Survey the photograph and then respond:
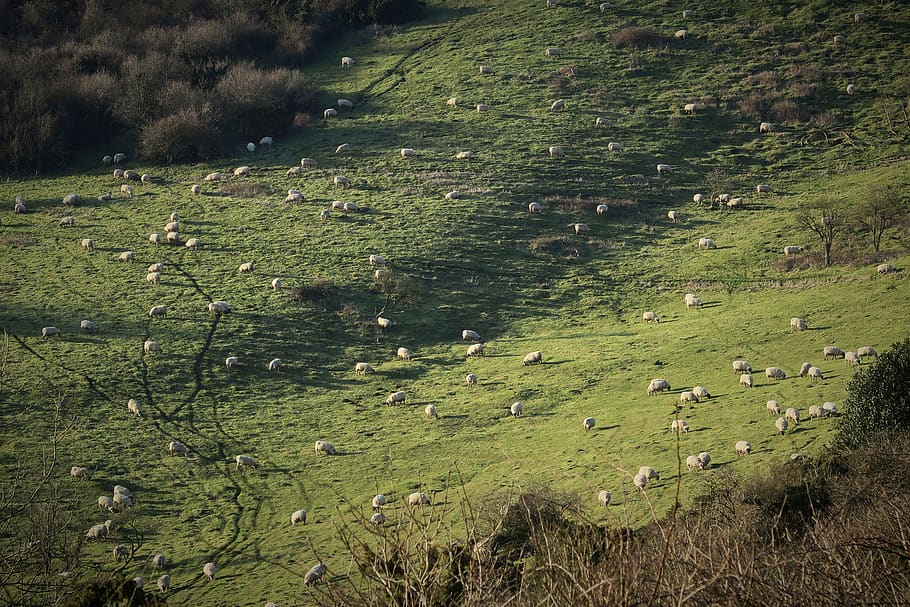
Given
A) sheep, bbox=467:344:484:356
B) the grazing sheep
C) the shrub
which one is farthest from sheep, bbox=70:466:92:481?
the shrub

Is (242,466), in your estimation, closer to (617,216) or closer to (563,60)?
(617,216)

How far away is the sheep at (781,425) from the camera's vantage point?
23.0m

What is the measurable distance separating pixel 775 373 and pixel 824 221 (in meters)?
16.2

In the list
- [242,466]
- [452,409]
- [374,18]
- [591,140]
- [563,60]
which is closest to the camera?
[242,466]

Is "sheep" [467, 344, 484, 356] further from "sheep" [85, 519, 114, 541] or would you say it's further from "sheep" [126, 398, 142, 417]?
"sheep" [85, 519, 114, 541]

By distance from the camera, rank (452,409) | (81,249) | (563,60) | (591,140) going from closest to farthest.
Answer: (452,409), (81,249), (591,140), (563,60)

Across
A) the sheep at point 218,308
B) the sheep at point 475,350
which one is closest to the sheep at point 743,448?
the sheep at point 475,350

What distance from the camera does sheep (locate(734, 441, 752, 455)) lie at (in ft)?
72.9

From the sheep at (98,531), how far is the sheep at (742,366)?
19.6 meters

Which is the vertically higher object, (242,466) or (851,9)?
(851,9)

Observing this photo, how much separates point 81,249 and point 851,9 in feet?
187

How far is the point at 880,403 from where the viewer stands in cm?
2019

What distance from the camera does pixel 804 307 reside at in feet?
109

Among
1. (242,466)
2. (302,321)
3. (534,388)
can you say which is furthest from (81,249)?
(534,388)
